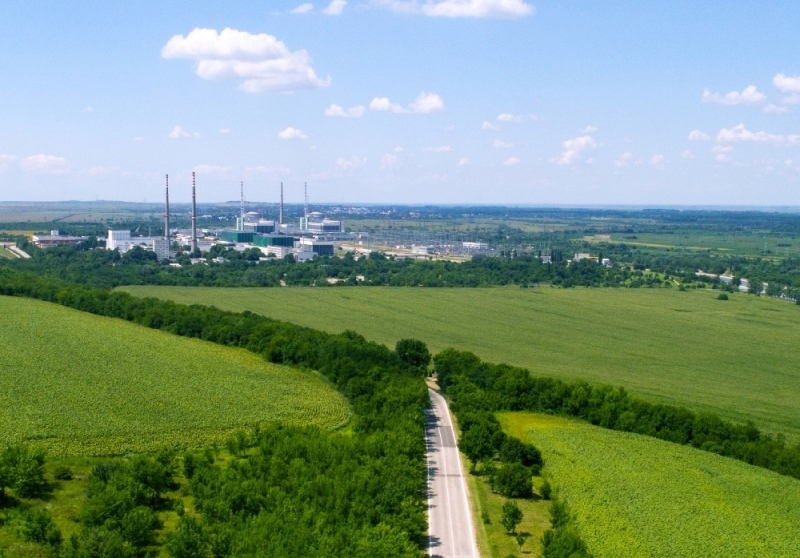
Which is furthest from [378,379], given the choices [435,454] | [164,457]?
[164,457]

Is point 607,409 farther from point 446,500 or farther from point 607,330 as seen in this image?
point 607,330

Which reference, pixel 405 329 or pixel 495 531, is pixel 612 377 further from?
pixel 495 531

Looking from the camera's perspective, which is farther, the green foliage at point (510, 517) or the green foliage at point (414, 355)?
the green foliage at point (414, 355)

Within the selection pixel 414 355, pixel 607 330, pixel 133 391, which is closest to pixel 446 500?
pixel 133 391

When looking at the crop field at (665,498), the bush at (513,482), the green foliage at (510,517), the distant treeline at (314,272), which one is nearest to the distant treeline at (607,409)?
the crop field at (665,498)

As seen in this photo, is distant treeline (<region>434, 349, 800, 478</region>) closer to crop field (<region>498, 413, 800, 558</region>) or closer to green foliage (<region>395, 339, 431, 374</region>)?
crop field (<region>498, 413, 800, 558</region>)

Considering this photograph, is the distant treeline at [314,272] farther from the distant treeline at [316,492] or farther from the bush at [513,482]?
the bush at [513,482]
